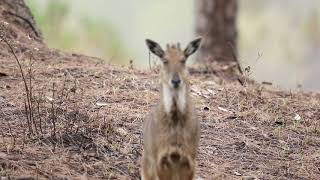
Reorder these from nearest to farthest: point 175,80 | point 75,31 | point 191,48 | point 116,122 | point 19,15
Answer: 1. point 175,80
2. point 191,48
3. point 116,122
4. point 19,15
5. point 75,31

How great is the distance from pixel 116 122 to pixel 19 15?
3.86 metres

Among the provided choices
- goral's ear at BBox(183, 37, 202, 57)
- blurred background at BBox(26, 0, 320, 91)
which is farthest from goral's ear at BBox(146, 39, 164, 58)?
blurred background at BBox(26, 0, 320, 91)

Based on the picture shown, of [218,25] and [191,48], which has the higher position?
[218,25]

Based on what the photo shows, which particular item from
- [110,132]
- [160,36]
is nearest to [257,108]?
[110,132]

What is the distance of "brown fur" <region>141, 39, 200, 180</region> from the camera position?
305 inches

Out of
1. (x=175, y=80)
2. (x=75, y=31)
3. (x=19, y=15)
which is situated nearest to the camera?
(x=175, y=80)

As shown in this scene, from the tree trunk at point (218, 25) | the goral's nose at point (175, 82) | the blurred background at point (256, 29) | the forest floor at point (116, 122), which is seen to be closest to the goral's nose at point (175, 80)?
the goral's nose at point (175, 82)

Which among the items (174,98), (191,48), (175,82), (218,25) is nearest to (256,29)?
(218,25)

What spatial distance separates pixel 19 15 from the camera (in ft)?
42.6

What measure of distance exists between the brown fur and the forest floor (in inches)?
22.7

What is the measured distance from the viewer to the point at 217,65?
526 inches

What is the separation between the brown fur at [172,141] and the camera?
25.4 ft

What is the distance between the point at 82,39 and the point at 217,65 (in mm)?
9997

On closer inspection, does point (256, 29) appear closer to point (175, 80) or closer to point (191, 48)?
point (191, 48)
